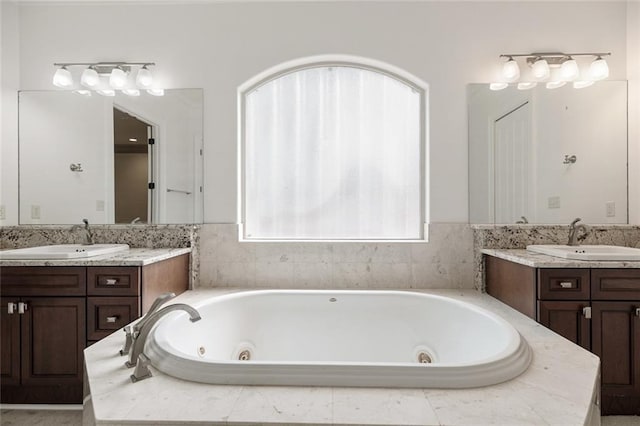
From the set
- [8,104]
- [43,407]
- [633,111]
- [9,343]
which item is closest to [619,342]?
[633,111]

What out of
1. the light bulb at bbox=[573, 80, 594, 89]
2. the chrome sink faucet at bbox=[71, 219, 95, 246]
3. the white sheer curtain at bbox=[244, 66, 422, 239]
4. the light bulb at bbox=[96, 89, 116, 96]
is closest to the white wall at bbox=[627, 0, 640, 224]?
the light bulb at bbox=[573, 80, 594, 89]

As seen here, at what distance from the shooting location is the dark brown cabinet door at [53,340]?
1688mm

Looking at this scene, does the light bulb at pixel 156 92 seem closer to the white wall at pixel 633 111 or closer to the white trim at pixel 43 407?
the white trim at pixel 43 407

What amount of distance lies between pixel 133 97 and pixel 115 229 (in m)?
0.97

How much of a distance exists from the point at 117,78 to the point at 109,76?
0.15 meters

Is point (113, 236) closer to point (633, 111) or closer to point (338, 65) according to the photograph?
point (338, 65)

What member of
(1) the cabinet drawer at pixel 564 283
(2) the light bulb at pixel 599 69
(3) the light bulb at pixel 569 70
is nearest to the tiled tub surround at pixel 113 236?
(1) the cabinet drawer at pixel 564 283

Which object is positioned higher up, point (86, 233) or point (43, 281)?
point (86, 233)

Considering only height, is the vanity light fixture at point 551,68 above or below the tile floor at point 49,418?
above

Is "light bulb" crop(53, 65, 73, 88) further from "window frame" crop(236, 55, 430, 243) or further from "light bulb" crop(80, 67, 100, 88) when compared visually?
"window frame" crop(236, 55, 430, 243)

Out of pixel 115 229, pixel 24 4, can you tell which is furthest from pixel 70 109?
pixel 115 229

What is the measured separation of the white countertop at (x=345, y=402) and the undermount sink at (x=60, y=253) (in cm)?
94

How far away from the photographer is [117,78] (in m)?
2.18

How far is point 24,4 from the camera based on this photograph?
7.38ft
